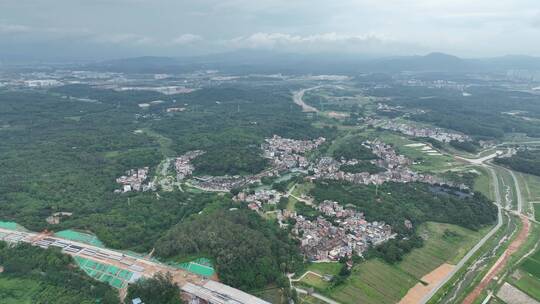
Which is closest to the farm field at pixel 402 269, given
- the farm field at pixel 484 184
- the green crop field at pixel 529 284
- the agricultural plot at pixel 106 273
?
the green crop field at pixel 529 284

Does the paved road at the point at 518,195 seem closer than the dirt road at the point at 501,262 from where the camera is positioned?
No

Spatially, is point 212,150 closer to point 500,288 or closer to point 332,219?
point 332,219

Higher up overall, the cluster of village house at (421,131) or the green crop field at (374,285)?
the cluster of village house at (421,131)

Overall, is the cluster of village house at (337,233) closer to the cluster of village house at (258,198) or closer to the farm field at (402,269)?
the farm field at (402,269)

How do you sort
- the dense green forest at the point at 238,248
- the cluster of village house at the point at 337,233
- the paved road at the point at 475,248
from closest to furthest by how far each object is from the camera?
the dense green forest at the point at 238,248, the paved road at the point at 475,248, the cluster of village house at the point at 337,233

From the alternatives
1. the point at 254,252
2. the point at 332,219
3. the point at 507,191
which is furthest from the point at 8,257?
the point at 507,191

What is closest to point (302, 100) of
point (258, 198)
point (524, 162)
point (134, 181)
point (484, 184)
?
point (524, 162)

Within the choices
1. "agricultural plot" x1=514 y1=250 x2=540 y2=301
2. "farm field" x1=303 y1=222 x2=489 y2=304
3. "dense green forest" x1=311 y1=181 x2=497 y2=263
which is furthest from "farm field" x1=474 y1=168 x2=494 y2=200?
"agricultural plot" x1=514 y1=250 x2=540 y2=301
